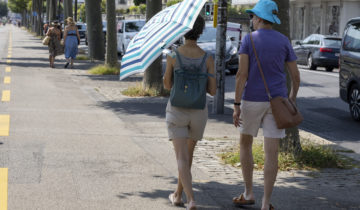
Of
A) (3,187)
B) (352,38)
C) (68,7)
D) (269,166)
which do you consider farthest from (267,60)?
(68,7)

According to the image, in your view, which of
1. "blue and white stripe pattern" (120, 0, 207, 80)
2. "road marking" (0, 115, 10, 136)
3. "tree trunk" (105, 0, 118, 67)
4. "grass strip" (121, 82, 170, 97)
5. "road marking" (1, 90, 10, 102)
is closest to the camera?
"blue and white stripe pattern" (120, 0, 207, 80)

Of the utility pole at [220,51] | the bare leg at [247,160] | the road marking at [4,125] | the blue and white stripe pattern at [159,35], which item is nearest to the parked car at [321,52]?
the utility pole at [220,51]

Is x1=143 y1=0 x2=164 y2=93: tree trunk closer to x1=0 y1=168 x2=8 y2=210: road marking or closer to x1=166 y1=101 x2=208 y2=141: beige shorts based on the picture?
x1=0 y1=168 x2=8 y2=210: road marking

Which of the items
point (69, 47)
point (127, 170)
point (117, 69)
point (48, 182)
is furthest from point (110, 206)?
point (69, 47)

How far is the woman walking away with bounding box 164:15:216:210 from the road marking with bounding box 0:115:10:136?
4401mm

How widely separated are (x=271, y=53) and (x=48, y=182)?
2.51 meters

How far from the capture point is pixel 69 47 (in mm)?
23312

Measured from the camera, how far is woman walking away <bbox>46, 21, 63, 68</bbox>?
23297 millimetres

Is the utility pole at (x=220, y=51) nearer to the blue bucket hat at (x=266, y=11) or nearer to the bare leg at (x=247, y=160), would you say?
the bare leg at (x=247, y=160)

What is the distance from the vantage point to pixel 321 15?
48156mm

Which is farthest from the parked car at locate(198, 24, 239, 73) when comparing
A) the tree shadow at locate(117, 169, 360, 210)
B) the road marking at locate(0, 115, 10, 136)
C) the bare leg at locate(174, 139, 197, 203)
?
the bare leg at locate(174, 139, 197, 203)

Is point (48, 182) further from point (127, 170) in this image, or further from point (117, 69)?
point (117, 69)

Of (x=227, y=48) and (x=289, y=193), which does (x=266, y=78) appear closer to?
(x=289, y=193)

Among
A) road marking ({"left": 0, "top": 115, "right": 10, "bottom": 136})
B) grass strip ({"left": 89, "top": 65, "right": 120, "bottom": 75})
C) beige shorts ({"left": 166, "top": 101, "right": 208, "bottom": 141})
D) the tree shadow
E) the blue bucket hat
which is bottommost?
the tree shadow
